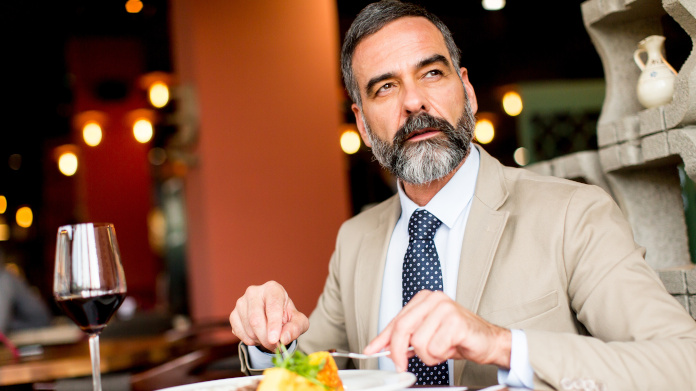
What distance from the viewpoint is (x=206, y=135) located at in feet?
13.6

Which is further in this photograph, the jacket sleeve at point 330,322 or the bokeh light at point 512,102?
the bokeh light at point 512,102

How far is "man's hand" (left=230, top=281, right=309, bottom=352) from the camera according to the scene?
136 centimetres

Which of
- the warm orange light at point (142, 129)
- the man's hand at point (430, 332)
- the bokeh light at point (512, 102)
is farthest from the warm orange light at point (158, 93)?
the man's hand at point (430, 332)

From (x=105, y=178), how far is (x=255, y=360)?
7104mm

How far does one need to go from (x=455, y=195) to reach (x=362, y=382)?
0.73 metres

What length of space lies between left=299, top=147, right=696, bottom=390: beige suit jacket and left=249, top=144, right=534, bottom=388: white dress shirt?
3 centimetres

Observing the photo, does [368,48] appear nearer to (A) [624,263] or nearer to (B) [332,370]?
(A) [624,263]

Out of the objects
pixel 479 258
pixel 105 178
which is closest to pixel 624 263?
pixel 479 258

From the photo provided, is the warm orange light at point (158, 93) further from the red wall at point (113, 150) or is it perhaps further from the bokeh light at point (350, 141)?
the bokeh light at point (350, 141)

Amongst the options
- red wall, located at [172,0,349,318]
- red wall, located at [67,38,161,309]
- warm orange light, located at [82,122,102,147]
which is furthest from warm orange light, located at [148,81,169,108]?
red wall, located at [67,38,161,309]

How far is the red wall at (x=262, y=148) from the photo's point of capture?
4141 millimetres

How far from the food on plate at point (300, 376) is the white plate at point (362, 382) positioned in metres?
0.06

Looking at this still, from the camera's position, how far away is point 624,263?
1.26 meters

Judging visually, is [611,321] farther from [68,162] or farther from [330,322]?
Result: [68,162]
